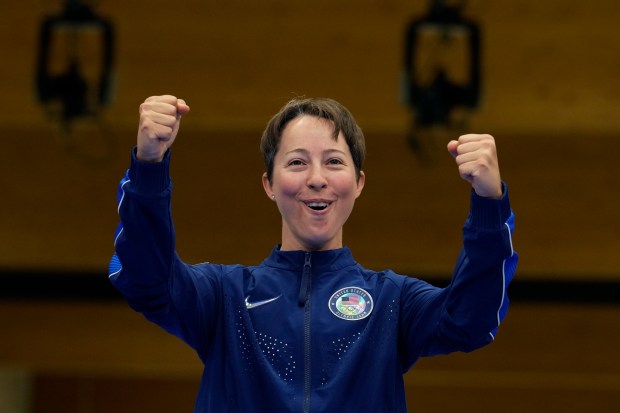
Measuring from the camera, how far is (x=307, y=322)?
2457 mm

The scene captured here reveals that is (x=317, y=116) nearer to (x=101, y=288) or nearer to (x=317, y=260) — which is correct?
(x=317, y=260)

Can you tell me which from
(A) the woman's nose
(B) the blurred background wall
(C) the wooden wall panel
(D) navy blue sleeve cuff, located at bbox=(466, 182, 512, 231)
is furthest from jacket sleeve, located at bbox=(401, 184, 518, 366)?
(C) the wooden wall panel

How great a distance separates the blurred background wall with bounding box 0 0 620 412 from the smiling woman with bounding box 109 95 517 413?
5.58 meters

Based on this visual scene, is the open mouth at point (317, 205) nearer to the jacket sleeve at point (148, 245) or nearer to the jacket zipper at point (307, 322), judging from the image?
the jacket zipper at point (307, 322)

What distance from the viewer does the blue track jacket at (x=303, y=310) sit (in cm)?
230

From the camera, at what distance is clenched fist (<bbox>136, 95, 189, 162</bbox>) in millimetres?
2262

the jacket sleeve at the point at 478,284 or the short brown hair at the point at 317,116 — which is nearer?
the jacket sleeve at the point at 478,284

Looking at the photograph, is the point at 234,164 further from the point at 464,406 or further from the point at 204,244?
the point at 464,406

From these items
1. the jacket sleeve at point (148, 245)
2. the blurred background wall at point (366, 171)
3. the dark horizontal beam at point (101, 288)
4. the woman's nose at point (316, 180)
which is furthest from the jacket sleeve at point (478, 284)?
the dark horizontal beam at point (101, 288)

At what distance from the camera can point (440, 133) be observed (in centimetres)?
761

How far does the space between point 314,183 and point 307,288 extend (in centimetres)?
26

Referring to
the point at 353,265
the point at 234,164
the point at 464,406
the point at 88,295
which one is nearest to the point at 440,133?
the point at 234,164

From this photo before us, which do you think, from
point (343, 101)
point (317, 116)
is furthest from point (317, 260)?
point (343, 101)

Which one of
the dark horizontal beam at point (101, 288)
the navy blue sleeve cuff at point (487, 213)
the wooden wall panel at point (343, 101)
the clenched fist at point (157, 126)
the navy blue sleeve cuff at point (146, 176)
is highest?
the clenched fist at point (157, 126)
